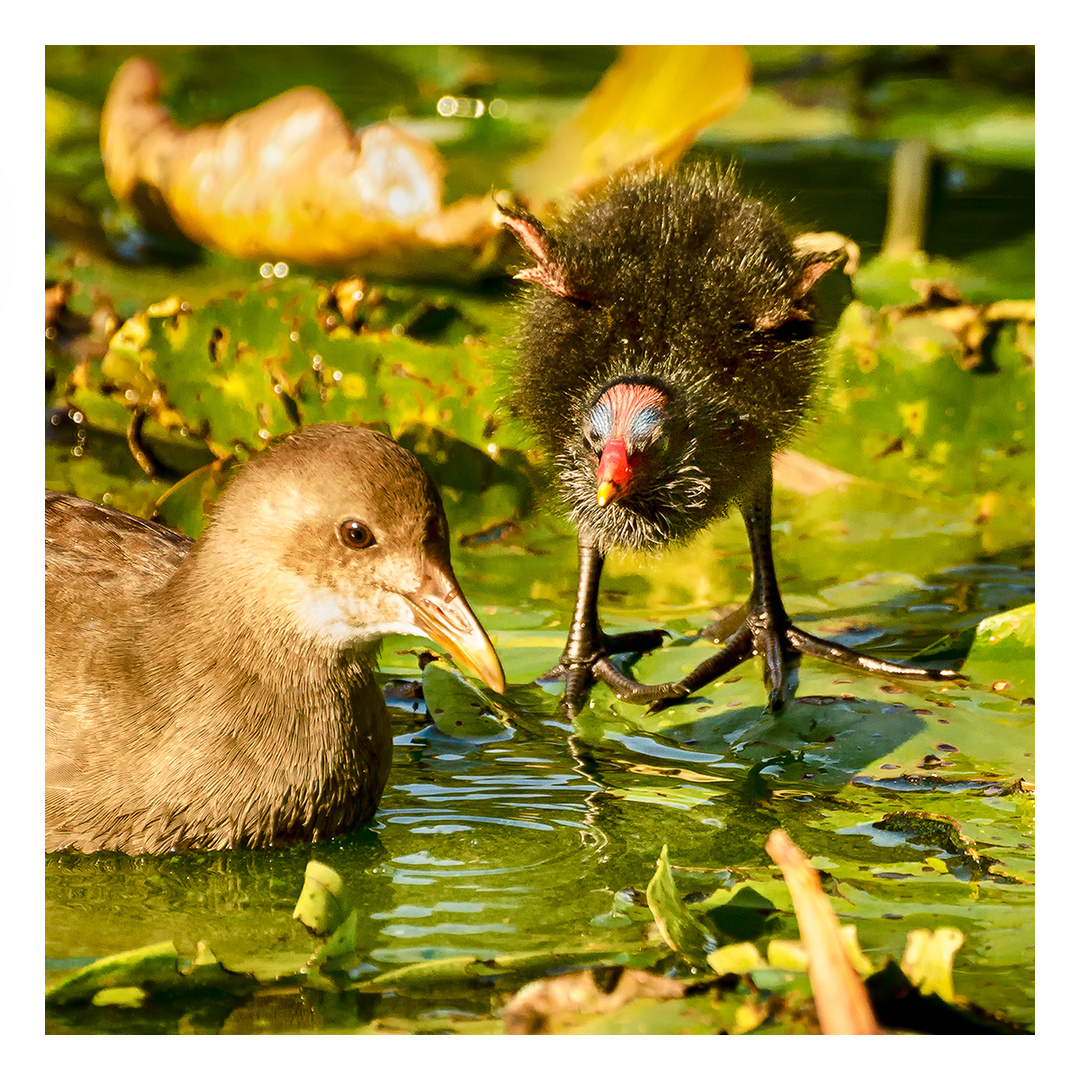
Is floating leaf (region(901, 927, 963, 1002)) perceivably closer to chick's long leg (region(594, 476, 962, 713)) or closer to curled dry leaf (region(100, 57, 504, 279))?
chick's long leg (region(594, 476, 962, 713))

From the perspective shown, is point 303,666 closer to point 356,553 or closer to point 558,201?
point 356,553

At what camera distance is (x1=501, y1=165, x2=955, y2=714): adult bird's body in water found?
136 inches

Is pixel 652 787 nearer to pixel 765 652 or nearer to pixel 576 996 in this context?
pixel 765 652

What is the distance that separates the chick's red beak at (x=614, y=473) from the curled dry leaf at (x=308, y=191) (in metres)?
1.94

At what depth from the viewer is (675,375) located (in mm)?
3453

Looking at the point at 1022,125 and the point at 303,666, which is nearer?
the point at 303,666

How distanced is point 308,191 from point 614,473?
7.82ft

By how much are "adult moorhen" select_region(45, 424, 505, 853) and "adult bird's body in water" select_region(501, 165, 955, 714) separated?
0.81m

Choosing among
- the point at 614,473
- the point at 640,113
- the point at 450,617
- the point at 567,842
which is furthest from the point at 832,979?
the point at 640,113

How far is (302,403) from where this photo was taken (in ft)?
14.2

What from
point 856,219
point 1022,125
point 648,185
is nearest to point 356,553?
point 648,185

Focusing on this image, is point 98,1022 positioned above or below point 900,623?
below
